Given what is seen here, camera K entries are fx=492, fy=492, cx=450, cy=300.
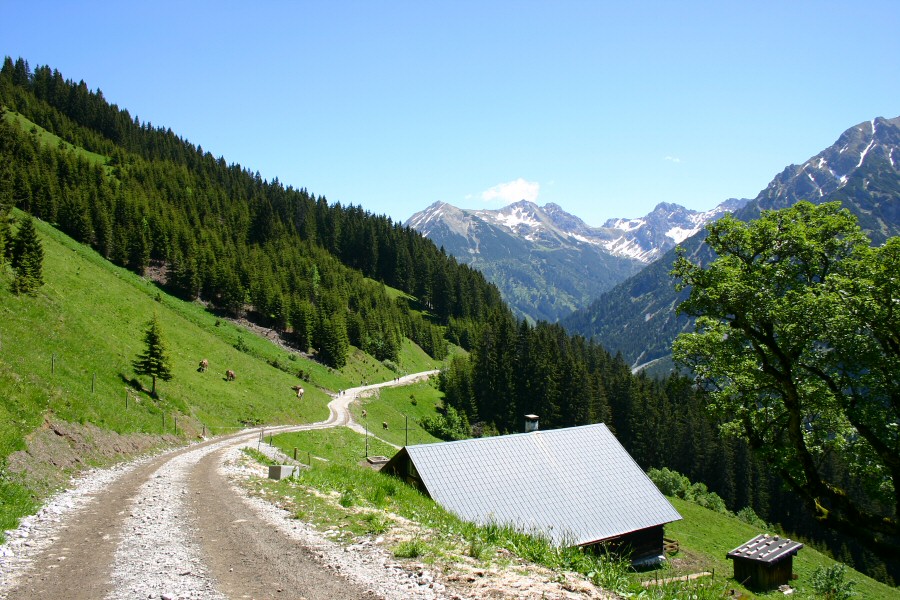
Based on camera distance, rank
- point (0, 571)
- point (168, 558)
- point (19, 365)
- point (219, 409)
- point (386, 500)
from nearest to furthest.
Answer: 1. point (0, 571)
2. point (168, 558)
3. point (386, 500)
4. point (19, 365)
5. point (219, 409)

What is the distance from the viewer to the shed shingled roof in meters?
30.0

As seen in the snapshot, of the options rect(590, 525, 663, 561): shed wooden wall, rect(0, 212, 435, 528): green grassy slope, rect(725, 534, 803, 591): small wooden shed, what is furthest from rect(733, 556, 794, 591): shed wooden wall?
rect(0, 212, 435, 528): green grassy slope

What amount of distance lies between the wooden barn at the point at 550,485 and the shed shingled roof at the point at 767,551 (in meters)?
4.87

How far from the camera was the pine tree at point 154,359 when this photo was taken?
3650 cm

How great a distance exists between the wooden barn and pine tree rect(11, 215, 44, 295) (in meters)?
29.4

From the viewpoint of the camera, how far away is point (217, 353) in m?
56.4

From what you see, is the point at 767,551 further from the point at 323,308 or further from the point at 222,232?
the point at 222,232

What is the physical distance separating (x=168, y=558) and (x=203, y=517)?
3.81 m

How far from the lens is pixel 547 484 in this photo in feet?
88.7

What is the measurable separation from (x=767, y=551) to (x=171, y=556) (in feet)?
114

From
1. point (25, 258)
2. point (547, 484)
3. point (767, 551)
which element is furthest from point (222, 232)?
point (767, 551)

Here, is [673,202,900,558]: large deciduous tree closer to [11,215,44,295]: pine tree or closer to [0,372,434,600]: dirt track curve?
[0,372,434,600]: dirt track curve

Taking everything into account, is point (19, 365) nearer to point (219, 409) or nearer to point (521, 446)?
point (219, 409)

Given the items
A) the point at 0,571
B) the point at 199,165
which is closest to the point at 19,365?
the point at 0,571
